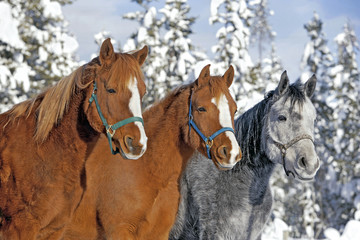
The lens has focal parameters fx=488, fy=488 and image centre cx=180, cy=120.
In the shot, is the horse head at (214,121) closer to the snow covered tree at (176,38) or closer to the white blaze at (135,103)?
the white blaze at (135,103)

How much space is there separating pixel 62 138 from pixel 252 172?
249 cm

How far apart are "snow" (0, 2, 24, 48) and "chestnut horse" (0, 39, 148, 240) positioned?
37.0 feet

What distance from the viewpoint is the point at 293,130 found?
5.68 meters

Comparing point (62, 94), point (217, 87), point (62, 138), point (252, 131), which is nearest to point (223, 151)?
point (217, 87)

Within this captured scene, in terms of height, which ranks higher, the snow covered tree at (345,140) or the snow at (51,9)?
the snow at (51,9)

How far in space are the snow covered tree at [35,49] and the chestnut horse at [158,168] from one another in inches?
456

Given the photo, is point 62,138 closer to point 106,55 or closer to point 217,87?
point 106,55

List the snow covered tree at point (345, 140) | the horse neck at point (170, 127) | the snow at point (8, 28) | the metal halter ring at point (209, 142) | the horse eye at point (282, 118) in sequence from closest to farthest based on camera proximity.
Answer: the metal halter ring at point (209, 142) < the horse neck at point (170, 127) < the horse eye at point (282, 118) < the snow at point (8, 28) < the snow covered tree at point (345, 140)

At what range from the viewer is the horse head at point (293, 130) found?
5527 mm

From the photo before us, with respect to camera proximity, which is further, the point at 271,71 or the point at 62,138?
the point at 271,71

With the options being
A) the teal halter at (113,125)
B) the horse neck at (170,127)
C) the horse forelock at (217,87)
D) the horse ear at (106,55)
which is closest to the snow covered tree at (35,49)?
the horse neck at (170,127)

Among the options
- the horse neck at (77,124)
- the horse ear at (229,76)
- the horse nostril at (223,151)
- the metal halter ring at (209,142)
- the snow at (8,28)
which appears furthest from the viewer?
the snow at (8,28)

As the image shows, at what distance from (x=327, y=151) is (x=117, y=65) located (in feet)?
84.9

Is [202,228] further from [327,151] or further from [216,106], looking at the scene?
[327,151]
